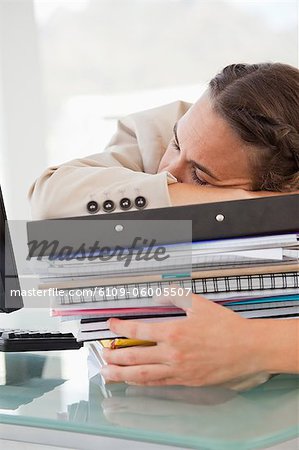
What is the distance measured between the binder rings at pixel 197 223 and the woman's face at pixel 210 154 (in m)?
0.28

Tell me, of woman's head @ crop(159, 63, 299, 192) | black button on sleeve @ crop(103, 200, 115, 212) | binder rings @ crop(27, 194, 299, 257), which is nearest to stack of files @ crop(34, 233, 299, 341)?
binder rings @ crop(27, 194, 299, 257)

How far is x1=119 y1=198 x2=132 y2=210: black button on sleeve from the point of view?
1044mm

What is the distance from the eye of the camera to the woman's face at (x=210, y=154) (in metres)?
1.19

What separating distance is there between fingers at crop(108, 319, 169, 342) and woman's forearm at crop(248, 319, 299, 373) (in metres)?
0.11

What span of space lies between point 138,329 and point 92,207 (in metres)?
0.21

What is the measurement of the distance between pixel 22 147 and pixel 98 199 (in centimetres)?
313

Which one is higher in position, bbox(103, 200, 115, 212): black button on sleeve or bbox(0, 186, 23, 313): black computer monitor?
bbox(103, 200, 115, 212): black button on sleeve

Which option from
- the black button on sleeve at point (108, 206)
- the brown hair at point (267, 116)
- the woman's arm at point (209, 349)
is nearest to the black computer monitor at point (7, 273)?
the black button on sleeve at point (108, 206)

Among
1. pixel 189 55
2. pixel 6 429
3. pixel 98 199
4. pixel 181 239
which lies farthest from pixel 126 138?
pixel 189 55

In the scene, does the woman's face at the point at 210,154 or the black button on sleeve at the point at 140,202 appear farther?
the woman's face at the point at 210,154

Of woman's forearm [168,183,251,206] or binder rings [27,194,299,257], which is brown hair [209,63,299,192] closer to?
woman's forearm [168,183,251,206]

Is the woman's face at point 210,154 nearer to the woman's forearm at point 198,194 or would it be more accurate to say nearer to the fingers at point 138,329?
the woman's forearm at point 198,194

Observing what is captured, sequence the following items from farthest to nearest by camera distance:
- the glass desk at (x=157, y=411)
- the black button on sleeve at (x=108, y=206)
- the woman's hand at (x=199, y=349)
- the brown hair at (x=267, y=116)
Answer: the brown hair at (x=267, y=116), the black button on sleeve at (x=108, y=206), the woman's hand at (x=199, y=349), the glass desk at (x=157, y=411)

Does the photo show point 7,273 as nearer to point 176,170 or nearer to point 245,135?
point 176,170
